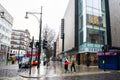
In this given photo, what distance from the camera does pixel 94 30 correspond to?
39.4 m

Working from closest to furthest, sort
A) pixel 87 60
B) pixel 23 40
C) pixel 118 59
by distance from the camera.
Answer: pixel 118 59 → pixel 87 60 → pixel 23 40

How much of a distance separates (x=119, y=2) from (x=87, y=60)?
2173 centimetres

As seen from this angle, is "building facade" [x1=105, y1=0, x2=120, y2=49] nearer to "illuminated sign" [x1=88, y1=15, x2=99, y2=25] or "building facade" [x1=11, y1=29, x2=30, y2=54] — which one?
"illuminated sign" [x1=88, y1=15, x2=99, y2=25]

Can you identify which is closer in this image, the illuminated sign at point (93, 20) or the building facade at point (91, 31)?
the building facade at point (91, 31)

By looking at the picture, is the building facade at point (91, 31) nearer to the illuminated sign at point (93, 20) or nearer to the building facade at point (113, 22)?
the illuminated sign at point (93, 20)

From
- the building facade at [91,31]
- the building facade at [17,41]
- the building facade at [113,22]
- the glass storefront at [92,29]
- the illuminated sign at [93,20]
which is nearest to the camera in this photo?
the building facade at [91,31]

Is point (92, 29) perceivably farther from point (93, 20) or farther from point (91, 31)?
point (93, 20)

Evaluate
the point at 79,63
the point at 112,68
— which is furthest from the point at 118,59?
the point at 79,63

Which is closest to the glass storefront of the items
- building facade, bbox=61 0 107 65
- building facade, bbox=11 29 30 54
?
building facade, bbox=61 0 107 65

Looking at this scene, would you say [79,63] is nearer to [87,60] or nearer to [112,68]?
[87,60]

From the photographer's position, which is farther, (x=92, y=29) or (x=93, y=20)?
(x=93, y=20)

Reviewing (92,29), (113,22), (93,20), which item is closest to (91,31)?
(92,29)

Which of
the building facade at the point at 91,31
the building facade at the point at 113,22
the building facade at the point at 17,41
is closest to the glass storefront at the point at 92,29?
the building facade at the point at 91,31

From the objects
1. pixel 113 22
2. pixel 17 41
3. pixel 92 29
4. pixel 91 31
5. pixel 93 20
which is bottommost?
pixel 91 31
